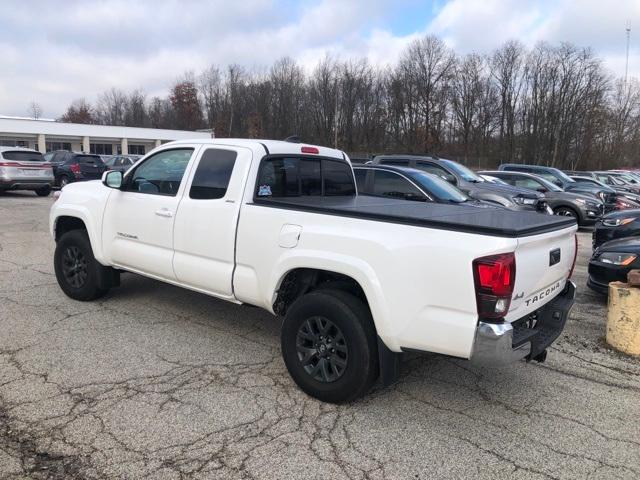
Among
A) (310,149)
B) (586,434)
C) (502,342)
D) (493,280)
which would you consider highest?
(310,149)

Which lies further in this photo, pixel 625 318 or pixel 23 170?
pixel 23 170

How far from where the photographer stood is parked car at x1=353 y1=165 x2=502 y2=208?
29.6 feet

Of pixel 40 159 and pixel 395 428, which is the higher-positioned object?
pixel 40 159

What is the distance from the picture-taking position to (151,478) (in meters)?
2.88

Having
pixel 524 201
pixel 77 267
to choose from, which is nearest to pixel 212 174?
pixel 77 267

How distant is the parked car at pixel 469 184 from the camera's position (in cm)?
1187

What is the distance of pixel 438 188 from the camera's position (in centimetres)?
925

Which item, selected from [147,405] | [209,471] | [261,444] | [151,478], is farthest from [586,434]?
[147,405]

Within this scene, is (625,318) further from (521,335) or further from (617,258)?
(521,335)

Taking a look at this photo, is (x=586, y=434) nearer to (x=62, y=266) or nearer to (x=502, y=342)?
(x=502, y=342)

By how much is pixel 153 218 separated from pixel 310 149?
1639 mm

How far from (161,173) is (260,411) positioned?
8.62 ft

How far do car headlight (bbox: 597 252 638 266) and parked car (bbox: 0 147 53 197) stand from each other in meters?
19.4

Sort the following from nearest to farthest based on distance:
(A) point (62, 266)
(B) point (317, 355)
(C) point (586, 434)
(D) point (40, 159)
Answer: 1. (C) point (586, 434)
2. (B) point (317, 355)
3. (A) point (62, 266)
4. (D) point (40, 159)
